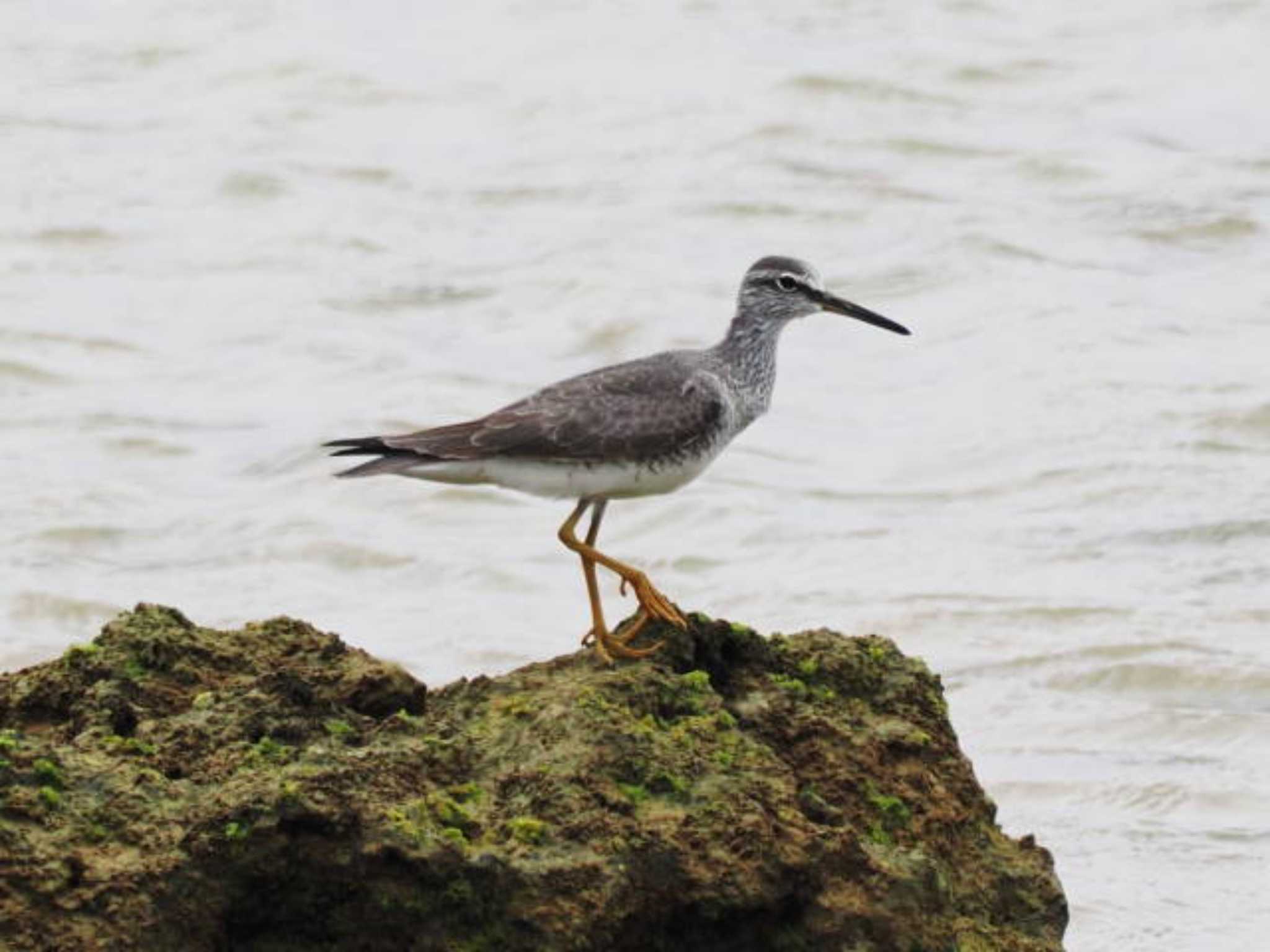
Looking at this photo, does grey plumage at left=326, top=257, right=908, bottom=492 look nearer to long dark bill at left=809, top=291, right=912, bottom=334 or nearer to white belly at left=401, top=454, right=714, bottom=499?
white belly at left=401, top=454, right=714, bottom=499

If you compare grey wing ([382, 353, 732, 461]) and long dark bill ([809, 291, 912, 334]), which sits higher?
grey wing ([382, 353, 732, 461])

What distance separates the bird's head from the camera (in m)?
9.76

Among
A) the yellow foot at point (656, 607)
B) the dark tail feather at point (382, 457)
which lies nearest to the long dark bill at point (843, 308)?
the dark tail feather at point (382, 457)

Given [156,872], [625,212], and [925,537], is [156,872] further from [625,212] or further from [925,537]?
[625,212]

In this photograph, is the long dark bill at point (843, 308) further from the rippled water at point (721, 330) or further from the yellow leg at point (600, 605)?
the rippled water at point (721, 330)

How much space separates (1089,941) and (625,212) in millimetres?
11868

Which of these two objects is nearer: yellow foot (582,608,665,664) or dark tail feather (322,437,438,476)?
yellow foot (582,608,665,664)

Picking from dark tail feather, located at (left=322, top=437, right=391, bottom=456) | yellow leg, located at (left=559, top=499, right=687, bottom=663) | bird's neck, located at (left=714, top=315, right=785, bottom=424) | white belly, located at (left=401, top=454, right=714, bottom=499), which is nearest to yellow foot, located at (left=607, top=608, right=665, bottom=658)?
yellow leg, located at (left=559, top=499, right=687, bottom=663)

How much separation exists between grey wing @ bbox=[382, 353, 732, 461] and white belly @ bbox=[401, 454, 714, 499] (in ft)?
0.12

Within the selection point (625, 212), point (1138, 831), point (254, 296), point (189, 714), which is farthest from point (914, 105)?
point (189, 714)

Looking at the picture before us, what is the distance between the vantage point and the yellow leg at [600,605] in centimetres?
716

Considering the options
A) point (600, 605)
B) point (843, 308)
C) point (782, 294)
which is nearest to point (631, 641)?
point (600, 605)

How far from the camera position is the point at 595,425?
28.1 ft

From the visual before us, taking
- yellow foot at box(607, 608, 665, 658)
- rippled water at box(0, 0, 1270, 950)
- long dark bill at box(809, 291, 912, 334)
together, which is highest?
yellow foot at box(607, 608, 665, 658)
